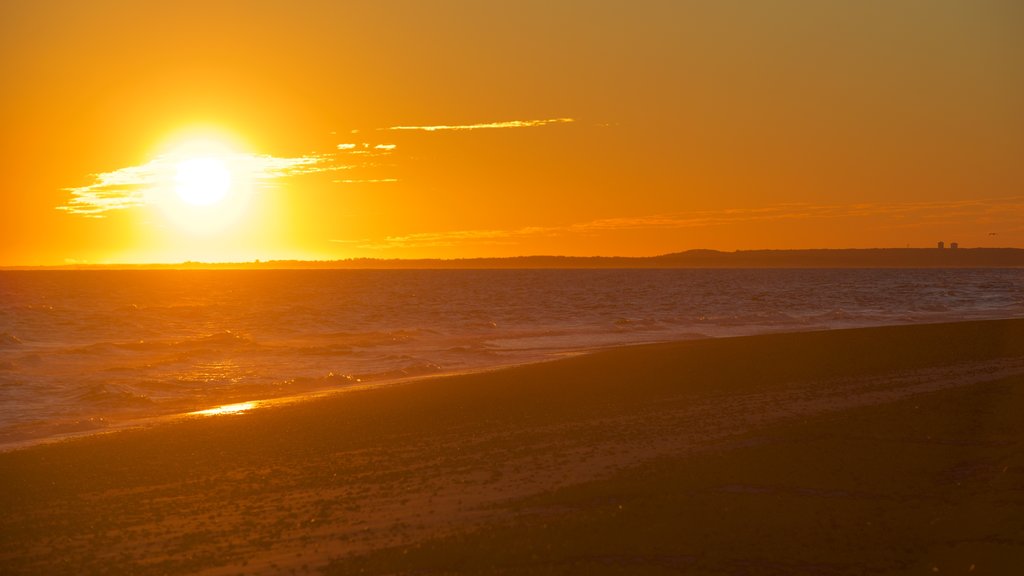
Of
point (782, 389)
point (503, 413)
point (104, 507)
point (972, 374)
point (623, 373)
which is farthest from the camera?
point (623, 373)

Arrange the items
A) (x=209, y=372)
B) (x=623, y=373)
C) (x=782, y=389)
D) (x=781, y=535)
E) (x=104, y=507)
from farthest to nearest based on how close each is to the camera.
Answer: (x=209, y=372) < (x=623, y=373) < (x=782, y=389) < (x=104, y=507) < (x=781, y=535)

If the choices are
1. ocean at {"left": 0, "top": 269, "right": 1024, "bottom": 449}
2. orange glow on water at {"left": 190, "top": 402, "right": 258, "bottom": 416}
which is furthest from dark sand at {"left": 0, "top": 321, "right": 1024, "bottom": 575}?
ocean at {"left": 0, "top": 269, "right": 1024, "bottom": 449}

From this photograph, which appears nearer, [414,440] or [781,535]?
[781,535]

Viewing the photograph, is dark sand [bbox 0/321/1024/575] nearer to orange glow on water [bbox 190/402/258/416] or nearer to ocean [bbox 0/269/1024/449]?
orange glow on water [bbox 190/402/258/416]

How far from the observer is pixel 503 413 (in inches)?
717

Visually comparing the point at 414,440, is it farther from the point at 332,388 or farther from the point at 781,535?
the point at 332,388

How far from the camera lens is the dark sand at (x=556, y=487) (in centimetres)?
904

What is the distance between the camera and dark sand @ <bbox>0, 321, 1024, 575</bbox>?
9039 mm

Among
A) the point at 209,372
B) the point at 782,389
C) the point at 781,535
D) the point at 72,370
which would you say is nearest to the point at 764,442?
the point at 781,535

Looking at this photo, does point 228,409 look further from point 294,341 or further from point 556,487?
point 294,341

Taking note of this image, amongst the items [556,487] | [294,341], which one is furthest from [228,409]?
[294,341]

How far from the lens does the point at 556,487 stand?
1162cm

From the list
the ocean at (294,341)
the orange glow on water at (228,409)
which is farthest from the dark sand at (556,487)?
the ocean at (294,341)

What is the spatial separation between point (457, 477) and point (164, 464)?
516cm
